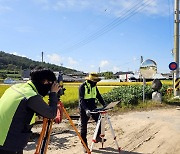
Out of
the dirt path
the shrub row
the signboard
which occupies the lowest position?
the dirt path

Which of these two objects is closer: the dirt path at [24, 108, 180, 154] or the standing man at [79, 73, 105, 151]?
the standing man at [79, 73, 105, 151]

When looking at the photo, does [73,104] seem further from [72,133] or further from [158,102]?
[72,133]

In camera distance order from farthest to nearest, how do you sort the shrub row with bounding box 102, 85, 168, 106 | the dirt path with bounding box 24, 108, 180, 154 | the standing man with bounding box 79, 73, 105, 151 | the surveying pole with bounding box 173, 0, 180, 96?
the surveying pole with bounding box 173, 0, 180, 96 → the shrub row with bounding box 102, 85, 168, 106 → the dirt path with bounding box 24, 108, 180, 154 → the standing man with bounding box 79, 73, 105, 151

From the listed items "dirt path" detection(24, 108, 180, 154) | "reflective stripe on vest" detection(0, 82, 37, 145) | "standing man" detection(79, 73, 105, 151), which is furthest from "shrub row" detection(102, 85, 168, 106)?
"reflective stripe on vest" detection(0, 82, 37, 145)

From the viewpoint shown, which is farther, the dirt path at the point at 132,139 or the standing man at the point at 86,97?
the dirt path at the point at 132,139

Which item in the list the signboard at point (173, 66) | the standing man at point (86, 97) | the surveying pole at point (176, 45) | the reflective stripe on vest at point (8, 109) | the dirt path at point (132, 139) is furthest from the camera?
the surveying pole at point (176, 45)

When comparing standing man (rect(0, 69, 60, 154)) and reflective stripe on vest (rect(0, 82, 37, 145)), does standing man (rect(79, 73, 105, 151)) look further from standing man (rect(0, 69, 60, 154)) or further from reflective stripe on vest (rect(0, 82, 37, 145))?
reflective stripe on vest (rect(0, 82, 37, 145))

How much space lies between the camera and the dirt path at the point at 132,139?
23.1 feet

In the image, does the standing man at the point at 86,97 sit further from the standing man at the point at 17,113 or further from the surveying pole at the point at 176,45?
the surveying pole at the point at 176,45

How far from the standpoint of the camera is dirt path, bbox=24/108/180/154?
23.1 ft

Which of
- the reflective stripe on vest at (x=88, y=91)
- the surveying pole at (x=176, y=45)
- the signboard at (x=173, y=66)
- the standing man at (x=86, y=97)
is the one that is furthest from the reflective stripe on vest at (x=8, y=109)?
the surveying pole at (x=176, y=45)

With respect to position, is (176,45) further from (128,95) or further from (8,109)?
(8,109)

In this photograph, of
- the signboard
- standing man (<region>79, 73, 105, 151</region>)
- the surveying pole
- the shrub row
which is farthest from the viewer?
the surveying pole

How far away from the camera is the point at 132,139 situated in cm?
806
